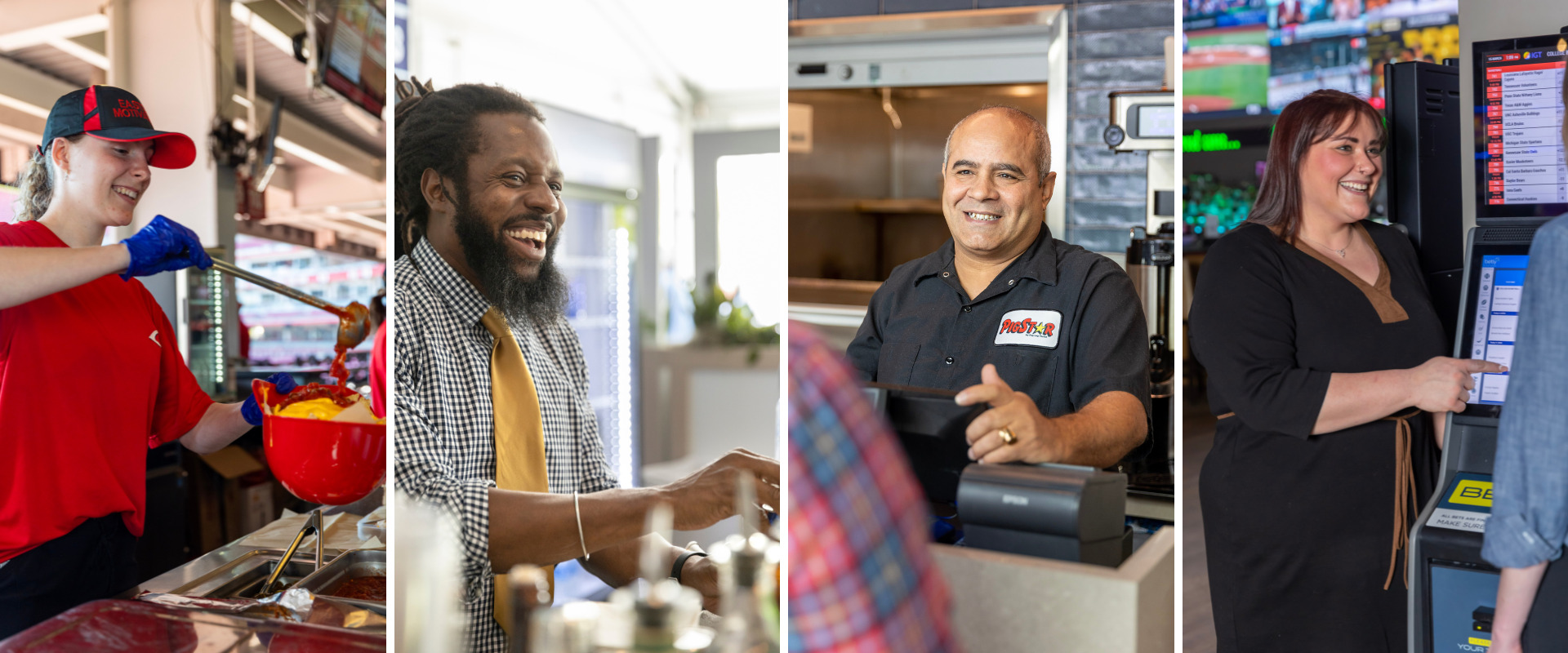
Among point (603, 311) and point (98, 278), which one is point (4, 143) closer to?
point (98, 278)

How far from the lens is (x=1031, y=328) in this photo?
1607 millimetres

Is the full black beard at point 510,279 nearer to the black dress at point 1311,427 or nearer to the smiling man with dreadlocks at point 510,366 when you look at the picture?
the smiling man with dreadlocks at point 510,366

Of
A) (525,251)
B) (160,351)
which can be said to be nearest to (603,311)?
(525,251)

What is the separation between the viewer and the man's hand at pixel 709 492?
138 centimetres

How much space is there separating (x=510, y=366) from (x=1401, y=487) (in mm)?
1518

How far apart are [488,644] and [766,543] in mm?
496

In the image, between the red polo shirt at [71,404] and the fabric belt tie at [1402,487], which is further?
the red polo shirt at [71,404]

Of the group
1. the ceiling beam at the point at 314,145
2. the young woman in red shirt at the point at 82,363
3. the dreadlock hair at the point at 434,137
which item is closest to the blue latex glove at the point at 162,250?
the young woman in red shirt at the point at 82,363

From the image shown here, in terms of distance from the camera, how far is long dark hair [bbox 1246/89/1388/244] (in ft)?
5.65

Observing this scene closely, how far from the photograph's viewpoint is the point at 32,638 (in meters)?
1.61

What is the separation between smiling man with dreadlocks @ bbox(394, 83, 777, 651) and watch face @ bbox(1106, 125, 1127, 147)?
51.9 inches

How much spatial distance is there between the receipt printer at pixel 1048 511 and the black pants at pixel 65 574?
6.29 ft

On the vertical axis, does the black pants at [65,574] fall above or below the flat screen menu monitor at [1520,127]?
below

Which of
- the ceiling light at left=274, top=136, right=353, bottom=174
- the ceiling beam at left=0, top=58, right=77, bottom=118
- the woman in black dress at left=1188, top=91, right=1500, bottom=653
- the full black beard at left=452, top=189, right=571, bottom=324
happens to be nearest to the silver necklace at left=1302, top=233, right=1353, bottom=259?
the woman in black dress at left=1188, top=91, right=1500, bottom=653
